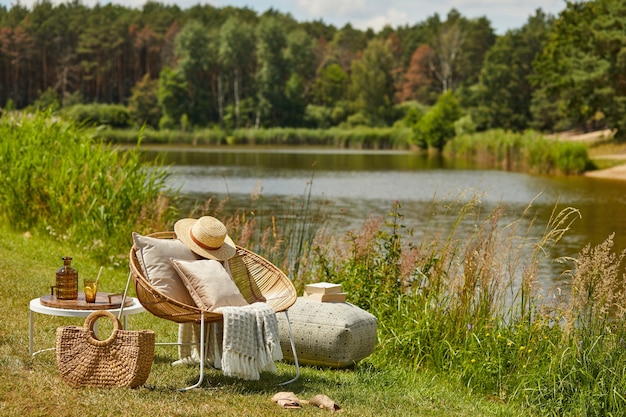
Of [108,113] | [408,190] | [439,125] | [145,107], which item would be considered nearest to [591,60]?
[439,125]

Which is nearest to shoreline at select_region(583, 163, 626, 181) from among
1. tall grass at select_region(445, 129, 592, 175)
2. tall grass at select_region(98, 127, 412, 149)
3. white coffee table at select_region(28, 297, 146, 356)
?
tall grass at select_region(445, 129, 592, 175)

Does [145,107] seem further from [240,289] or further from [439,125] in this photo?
[240,289]

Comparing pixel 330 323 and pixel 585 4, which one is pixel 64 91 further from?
pixel 330 323

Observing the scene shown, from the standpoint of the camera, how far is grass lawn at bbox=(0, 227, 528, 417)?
156 inches

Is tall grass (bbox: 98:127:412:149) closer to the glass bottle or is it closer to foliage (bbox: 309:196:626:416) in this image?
foliage (bbox: 309:196:626:416)

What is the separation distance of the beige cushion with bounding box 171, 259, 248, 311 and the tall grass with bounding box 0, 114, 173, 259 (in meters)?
3.79

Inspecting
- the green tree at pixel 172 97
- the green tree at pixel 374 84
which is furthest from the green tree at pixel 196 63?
the green tree at pixel 374 84

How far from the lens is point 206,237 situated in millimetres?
5004

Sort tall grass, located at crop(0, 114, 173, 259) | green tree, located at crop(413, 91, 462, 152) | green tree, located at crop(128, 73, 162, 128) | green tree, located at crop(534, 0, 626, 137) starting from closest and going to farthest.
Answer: tall grass, located at crop(0, 114, 173, 259)
green tree, located at crop(534, 0, 626, 137)
green tree, located at crop(413, 91, 462, 152)
green tree, located at crop(128, 73, 162, 128)

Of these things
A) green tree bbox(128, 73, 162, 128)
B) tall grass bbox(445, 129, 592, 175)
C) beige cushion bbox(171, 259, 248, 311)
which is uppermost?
green tree bbox(128, 73, 162, 128)

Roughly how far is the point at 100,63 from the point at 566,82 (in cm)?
4415

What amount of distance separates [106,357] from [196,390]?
0.43 meters

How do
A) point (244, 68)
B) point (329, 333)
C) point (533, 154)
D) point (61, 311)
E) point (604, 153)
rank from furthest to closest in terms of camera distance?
point (244, 68)
point (604, 153)
point (533, 154)
point (329, 333)
point (61, 311)

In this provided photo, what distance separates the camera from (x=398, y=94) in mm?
66812
